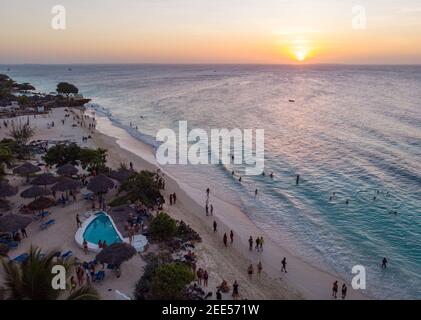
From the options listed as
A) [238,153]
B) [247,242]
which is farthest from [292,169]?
[247,242]

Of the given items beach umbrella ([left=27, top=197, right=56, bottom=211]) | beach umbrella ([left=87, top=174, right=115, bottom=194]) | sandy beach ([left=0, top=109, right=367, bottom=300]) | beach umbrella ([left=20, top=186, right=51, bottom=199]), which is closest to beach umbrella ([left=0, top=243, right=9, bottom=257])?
sandy beach ([left=0, top=109, right=367, bottom=300])

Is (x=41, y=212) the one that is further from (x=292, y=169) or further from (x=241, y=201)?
(x=292, y=169)

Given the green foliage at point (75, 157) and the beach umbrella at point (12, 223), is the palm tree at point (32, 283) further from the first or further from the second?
the green foliage at point (75, 157)

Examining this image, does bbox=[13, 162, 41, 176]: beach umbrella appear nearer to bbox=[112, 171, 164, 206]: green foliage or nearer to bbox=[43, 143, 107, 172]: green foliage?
bbox=[43, 143, 107, 172]: green foliage

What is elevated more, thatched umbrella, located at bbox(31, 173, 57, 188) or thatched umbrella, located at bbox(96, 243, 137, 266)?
thatched umbrella, located at bbox(31, 173, 57, 188)

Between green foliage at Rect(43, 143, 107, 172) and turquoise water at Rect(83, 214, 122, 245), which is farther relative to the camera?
green foliage at Rect(43, 143, 107, 172)
